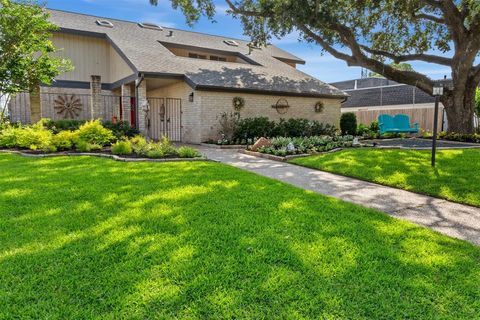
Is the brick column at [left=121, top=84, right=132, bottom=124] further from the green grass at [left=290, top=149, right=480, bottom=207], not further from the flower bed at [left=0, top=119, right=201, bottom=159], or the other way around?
the green grass at [left=290, top=149, right=480, bottom=207]

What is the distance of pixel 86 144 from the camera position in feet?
30.5

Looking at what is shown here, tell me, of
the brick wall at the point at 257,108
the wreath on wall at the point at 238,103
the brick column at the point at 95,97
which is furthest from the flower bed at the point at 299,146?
the brick column at the point at 95,97

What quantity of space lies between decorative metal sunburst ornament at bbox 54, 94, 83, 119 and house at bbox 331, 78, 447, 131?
18.2 m

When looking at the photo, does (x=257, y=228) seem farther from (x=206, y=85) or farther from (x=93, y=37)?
(x=93, y=37)

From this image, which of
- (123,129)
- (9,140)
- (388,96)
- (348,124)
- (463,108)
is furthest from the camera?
(388,96)

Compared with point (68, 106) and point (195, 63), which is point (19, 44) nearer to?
point (68, 106)

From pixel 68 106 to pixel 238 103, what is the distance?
941 centimetres

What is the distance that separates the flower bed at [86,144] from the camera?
8.61 m

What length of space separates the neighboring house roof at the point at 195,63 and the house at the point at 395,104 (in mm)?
6538

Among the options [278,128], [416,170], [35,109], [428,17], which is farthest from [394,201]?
[35,109]

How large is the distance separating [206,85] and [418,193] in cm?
905

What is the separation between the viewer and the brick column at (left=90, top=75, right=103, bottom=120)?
15523 millimetres

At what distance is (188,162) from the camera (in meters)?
7.90

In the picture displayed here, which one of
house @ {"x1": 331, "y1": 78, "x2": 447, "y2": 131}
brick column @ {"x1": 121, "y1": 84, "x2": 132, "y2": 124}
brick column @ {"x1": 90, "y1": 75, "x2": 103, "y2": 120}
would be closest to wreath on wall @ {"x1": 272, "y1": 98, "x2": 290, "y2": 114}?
brick column @ {"x1": 121, "y1": 84, "x2": 132, "y2": 124}
